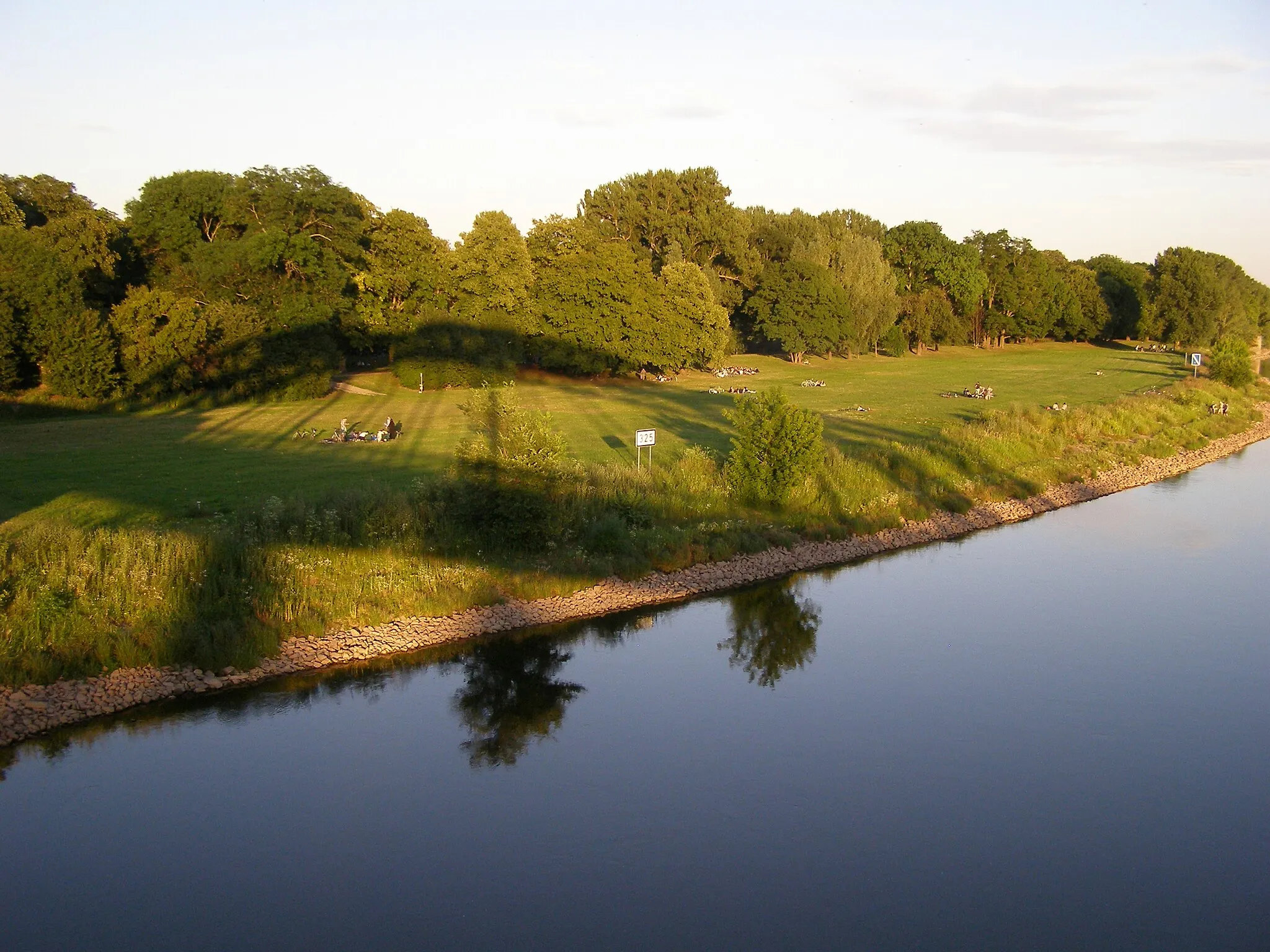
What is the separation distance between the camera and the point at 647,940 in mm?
9469

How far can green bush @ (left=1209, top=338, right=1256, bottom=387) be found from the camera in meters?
52.9

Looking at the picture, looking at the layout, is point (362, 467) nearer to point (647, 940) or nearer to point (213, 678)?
point (213, 678)

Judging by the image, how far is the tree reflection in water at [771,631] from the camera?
55.0 feet

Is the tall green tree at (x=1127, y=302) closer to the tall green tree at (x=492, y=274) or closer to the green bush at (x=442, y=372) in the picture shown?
the tall green tree at (x=492, y=274)

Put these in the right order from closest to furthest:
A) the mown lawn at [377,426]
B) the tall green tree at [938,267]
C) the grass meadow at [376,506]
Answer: the grass meadow at [376,506] → the mown lawn at [377,426] → the tall green tree at [938,267]

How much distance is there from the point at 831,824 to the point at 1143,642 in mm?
8807

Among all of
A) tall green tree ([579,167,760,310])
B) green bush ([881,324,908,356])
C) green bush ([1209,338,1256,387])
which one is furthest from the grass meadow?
green bush ([881,324,908,356])

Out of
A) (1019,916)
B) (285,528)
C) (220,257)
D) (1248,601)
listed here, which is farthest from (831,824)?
(220,257)

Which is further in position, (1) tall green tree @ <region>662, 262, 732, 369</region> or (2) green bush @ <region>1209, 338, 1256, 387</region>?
(1) tall green tree @ <region>662, 262, 732, 369</region>

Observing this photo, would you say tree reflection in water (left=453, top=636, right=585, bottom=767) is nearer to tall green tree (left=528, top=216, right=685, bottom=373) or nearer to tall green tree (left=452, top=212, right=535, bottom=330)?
tall green tree (left=452, top=212, right=535, bottom=330)

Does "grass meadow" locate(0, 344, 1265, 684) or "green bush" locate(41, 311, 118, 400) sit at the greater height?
"green bush" locate(41, 311, 118, 400)

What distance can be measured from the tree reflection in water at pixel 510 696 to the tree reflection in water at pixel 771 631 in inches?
113

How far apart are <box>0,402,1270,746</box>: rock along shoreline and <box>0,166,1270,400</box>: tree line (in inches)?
1111

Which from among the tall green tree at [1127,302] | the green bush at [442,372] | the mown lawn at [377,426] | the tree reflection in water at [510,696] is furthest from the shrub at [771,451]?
the tall green tree at [1127,302]
